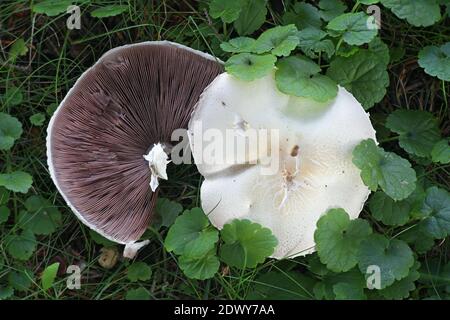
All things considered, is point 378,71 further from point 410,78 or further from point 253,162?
point 253,162

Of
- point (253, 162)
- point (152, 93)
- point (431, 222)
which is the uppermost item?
point (152, 93)

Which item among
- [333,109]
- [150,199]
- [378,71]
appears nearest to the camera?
[333,109]

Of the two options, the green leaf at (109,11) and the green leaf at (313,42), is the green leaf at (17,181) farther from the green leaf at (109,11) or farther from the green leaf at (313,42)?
the green leaf at (313,42)

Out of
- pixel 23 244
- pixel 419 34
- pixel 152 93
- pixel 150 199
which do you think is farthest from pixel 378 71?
pixel 23 244

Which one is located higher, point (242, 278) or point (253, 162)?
point (253, 162)

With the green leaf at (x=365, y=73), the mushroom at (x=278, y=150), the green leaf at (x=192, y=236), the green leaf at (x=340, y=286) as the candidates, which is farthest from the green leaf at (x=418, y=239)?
the green leaf at (x=192, y=236)

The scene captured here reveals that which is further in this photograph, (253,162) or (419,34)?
(419,34)

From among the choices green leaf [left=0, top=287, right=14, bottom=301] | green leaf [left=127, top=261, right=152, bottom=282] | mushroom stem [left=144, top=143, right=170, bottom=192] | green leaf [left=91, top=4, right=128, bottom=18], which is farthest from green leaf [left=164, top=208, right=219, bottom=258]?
green leaf [left=91, top=4, right=128, bottom=18]
